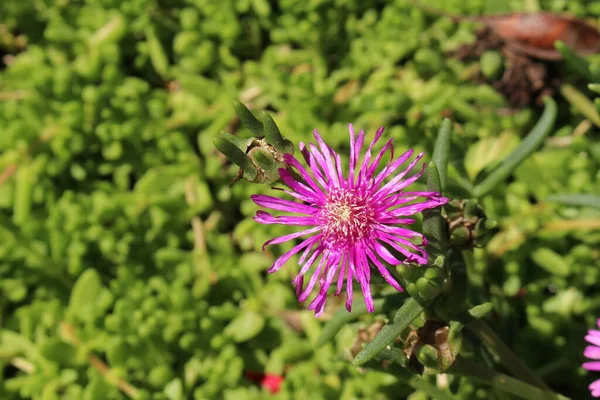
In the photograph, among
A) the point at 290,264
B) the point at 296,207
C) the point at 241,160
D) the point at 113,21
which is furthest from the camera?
the point at 113,21

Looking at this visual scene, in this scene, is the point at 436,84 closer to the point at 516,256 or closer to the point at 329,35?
the point at 329,35

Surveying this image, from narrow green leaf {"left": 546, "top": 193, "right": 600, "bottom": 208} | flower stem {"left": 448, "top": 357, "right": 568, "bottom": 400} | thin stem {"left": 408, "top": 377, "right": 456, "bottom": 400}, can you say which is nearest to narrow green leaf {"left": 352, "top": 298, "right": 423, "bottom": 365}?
flower stem {"left": 448, "top": 357, "right": 568, "bottom": 400}

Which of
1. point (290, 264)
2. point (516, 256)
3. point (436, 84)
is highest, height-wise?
point (436, 84)

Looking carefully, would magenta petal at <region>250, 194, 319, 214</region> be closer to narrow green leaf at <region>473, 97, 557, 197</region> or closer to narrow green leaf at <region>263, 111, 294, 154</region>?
narrow green leaf at <region>263, 111, 294, 154</region>

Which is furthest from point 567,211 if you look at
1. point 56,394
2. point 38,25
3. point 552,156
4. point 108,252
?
point 38,25

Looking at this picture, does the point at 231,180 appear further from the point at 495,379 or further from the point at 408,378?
the point at 495,379

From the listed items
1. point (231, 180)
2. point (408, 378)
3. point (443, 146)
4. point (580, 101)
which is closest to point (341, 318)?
point (408, 378)

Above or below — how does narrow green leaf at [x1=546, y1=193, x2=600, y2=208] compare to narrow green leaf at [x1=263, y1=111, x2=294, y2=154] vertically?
above
